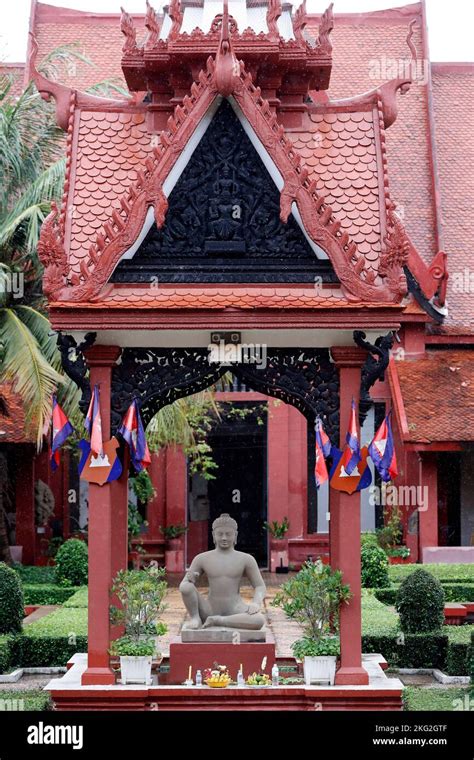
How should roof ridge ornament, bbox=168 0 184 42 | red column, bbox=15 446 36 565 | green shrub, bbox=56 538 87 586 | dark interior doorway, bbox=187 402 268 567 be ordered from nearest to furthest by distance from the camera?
1. roof ridge ornament, bbox=168 0 184 42
2. green shrub, bbox=56 538 87 586
3. red column, bbox=15 446 36 565
4. dark interior doorway, bbox=187 402 268 567

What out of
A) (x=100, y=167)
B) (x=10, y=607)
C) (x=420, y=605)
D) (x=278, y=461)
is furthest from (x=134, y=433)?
(x=278, y=461)

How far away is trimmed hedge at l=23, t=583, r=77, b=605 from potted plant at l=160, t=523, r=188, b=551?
5.25m

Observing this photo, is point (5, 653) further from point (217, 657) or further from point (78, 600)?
point (217, 657)

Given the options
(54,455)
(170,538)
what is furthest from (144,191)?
(170,538)

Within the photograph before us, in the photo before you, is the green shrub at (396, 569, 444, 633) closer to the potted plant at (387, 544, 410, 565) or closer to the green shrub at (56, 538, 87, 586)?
the green shrub at (56, 538, 87, 586)

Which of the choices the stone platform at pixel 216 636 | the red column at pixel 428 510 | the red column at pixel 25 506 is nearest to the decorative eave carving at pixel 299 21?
the stone platform at pixel 216 636

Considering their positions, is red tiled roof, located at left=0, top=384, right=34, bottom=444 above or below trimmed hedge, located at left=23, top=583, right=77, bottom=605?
above

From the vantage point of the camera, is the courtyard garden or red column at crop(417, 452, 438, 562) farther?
red column at crop(417, 452, 438, 562)

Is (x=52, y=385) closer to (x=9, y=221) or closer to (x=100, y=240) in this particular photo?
(x=9, y=221)

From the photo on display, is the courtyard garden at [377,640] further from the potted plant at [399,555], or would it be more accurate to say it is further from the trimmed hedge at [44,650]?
the potted plant at [399,555]

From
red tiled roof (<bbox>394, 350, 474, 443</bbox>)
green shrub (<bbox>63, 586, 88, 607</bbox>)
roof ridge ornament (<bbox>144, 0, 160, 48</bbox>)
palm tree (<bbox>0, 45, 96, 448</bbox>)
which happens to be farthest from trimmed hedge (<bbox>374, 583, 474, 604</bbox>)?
roof ridge ornament (<bbox>144, 0, 160, 48</bbox>)

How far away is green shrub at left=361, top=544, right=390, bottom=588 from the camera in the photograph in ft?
77.8

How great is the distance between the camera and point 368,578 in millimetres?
23828

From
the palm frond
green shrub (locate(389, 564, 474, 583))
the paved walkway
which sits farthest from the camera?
green shrub (locate(389, 564, 474, 583))
